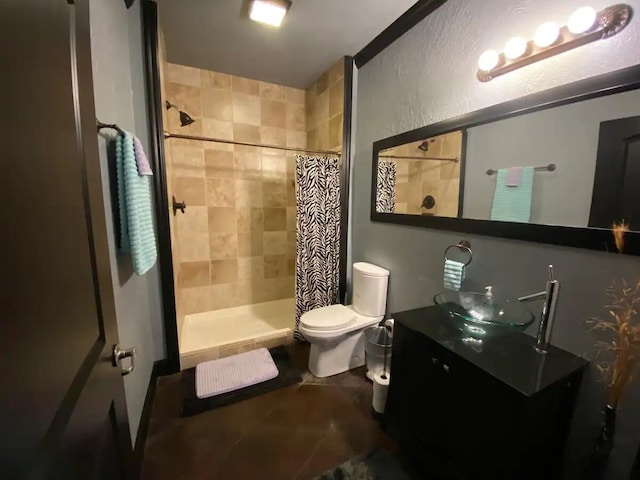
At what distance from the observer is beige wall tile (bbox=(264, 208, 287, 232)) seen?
311 centimetres

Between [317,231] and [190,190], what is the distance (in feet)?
4.32

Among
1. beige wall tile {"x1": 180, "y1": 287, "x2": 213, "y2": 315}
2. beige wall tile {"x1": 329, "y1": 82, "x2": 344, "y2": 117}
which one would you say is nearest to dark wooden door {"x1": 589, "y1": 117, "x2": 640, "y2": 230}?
beige wall tile {"x1": 329, "y1": 82, "x2": 344, "y2": 117}

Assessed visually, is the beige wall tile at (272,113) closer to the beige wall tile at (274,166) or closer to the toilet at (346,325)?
the beige wall tile at (274,166)

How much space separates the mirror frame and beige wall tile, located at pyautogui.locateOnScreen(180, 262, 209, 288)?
215cm

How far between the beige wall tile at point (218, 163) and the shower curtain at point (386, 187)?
1537mm

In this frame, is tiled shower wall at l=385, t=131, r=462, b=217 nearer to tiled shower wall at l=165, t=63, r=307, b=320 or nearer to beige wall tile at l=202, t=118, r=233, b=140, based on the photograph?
tiled shower wall at l=165, t=63, r=307, b=320

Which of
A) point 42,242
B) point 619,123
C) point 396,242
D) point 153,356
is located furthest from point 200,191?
point 619,123

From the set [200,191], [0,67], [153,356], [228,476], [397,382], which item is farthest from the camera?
[200,191]

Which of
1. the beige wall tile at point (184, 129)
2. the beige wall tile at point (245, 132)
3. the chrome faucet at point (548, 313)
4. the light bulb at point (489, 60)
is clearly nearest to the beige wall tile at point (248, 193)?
the beige wall tile at point (245, 132)

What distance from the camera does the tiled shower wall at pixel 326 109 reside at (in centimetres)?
245

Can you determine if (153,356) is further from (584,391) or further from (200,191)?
(584,391)

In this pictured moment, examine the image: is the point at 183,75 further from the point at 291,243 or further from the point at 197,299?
the point at 197,299

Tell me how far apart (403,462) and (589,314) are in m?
1.10

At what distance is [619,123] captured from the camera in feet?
3.37
